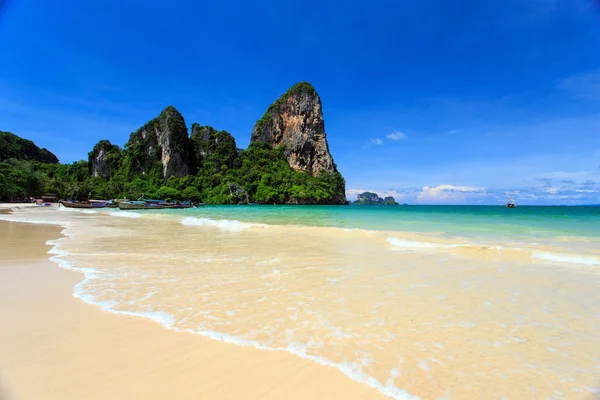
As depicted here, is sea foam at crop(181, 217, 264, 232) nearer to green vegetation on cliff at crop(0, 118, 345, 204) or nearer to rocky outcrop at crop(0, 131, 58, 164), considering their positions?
green vegetation on cliff at crop(0, 118, 345, 204)

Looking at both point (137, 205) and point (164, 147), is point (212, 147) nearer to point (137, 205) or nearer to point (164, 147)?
point (164, 147)

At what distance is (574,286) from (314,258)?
5.48 meters

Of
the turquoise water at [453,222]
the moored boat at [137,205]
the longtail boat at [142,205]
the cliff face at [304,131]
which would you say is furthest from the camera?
the cliff face at [304,131]

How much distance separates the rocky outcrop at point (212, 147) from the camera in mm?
113938

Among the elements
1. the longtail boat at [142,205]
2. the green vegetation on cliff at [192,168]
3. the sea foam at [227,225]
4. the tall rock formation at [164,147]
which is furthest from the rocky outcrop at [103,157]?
the sea foam at [227,225]

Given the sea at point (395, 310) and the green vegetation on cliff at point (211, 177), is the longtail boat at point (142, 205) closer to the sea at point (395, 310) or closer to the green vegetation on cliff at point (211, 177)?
the green vegetation on cliff at point (211, 177)

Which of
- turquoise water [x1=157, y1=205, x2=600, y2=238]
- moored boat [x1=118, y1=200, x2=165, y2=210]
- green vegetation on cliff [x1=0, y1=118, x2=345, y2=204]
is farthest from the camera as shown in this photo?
green vegetation on cliff [x1=0, y1=118, x2=345, y2=204]

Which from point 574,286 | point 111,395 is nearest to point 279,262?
point 111,395

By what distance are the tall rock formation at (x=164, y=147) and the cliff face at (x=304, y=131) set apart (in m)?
39.9

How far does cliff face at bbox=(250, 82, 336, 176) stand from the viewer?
395 feet

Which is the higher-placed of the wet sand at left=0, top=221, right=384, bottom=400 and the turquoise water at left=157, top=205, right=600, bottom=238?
the turquoise water at left=157, top=205, right=600, bottom=238

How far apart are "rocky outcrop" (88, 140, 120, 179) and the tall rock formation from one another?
9.14 metres

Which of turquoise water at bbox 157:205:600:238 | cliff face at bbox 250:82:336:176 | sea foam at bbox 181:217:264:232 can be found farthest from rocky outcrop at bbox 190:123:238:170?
sea foam at bbox 181:217:264:232

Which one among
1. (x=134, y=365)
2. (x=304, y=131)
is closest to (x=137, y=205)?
(x=134, y=365)
